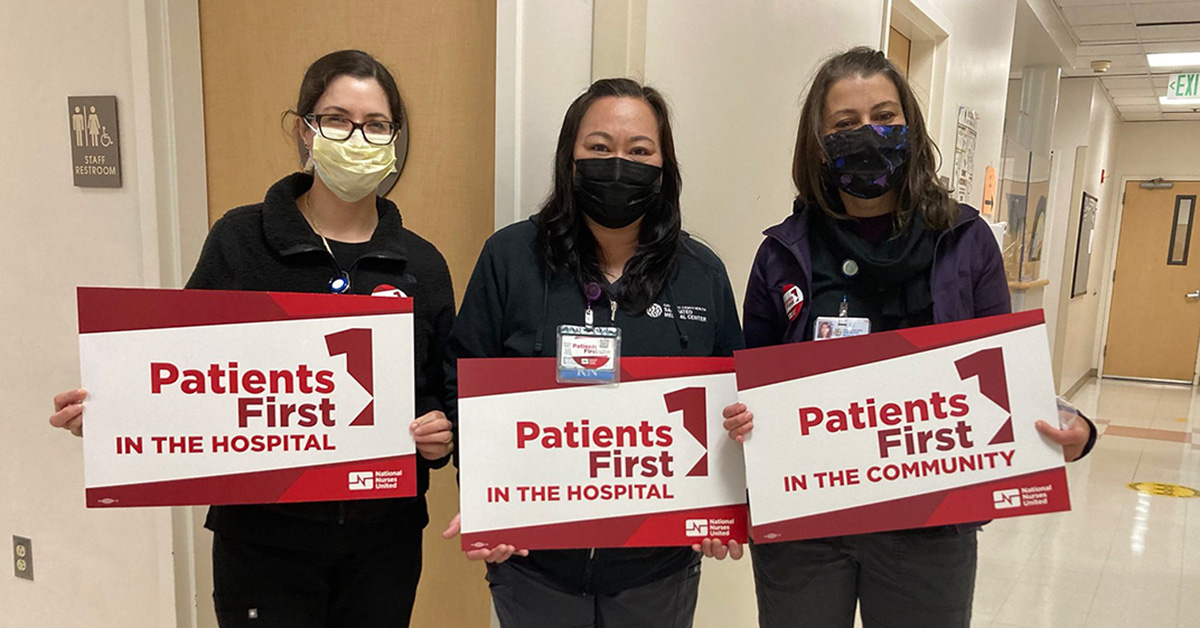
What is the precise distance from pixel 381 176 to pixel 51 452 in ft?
5.42

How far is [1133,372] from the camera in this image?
9.08m

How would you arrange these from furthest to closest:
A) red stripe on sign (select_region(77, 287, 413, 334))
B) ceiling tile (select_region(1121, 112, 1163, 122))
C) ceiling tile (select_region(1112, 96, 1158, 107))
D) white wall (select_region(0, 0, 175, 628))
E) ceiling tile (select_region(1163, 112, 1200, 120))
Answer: ceiling tile (select_region(1121, 112, 1163, 122))
ceiling tile (select_region(1163, 112, 1200, 120))
ceiling tile (select_region(1112, 96, 1158, 107))
white wall (select_region(0, 0, 175, 628))
red stripe on sign (select_region(77, 287, 413, 334))

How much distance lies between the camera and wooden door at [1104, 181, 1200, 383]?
8.73m

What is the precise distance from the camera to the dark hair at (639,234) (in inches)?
53.0

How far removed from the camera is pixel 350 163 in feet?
4.36

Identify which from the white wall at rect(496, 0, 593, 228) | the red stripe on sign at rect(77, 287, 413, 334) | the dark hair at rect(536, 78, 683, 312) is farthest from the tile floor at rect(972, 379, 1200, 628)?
the red stripe on sign at rect(77, 287, 413, 334)

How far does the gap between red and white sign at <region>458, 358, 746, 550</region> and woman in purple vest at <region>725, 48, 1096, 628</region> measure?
216mm

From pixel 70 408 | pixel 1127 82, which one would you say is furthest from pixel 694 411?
pixel 1127 82

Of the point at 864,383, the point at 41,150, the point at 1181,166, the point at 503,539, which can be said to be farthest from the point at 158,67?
the point at 1181,166

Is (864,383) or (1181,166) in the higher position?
(1181,166)

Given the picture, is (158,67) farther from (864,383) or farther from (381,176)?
(864,383)

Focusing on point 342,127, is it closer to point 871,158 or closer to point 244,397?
point 244,397

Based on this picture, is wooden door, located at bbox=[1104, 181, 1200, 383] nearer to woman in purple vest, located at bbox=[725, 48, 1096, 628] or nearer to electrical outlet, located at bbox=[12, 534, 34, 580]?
woman in purple vest, located at bbox=[725, 48, 1096, 628]

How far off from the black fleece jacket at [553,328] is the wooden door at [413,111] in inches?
21.3
